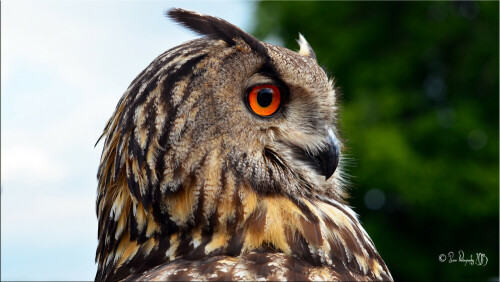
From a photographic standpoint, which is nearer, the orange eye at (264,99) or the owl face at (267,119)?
the owl face at (267,119)

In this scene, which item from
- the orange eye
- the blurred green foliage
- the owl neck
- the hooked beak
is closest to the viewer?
the owl neck

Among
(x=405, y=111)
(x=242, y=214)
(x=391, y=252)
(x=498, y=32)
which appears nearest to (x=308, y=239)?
(x=242, y=214)

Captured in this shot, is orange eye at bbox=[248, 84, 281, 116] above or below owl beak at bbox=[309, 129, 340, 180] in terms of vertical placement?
above

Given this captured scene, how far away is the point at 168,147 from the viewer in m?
1.80

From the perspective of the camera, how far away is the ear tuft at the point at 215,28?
1.96 meters

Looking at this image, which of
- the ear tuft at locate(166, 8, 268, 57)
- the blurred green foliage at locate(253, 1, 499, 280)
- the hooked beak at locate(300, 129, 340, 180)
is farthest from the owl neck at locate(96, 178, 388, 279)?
the blurred green foliage at locate(253, 1, 499, 280)

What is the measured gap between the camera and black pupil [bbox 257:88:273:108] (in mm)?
1959

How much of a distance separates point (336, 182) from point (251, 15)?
32.6 feet

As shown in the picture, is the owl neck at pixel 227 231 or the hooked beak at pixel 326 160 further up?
the hooked beak at pixel 326 160

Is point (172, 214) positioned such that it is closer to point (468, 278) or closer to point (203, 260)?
point (203, 260)

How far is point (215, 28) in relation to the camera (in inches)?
78.0

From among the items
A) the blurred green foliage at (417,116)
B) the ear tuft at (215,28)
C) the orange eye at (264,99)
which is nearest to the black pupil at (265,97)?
the orange eye at (264,99)

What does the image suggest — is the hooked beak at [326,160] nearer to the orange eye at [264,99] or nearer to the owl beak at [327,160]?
the owl beak at [327,160]

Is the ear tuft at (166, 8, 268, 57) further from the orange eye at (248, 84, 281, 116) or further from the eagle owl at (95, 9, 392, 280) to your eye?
the orange eye at (248, 84, 281, 116)
